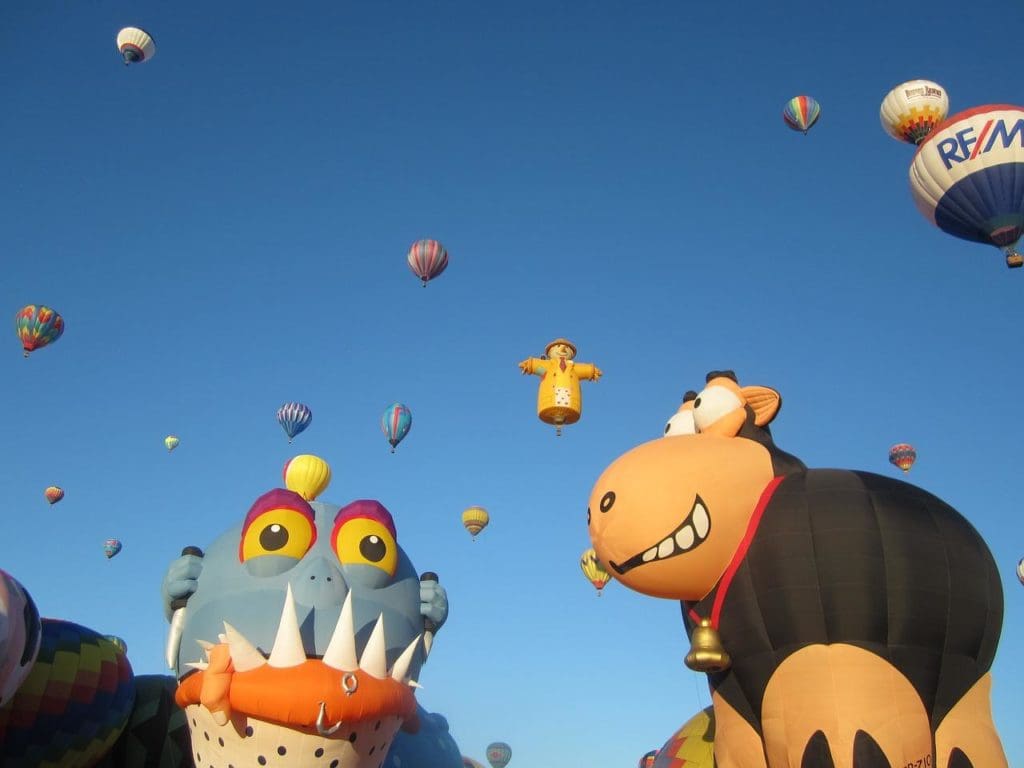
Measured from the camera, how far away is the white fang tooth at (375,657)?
771 cm

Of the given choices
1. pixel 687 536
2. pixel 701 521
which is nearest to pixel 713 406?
pixel 701 521

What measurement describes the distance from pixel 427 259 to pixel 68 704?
514 inches

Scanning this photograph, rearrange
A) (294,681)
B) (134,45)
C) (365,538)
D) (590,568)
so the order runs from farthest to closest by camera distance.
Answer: (134,45)
(590,568)
(365,538)
(294,681)

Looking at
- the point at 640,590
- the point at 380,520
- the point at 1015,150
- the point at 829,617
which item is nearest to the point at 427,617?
the point at 380,520

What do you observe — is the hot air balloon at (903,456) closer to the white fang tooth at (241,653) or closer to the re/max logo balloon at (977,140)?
the re/max logo balloon at (977,140)

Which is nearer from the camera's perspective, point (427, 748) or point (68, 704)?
point (68, 704)

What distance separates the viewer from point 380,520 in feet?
28.6

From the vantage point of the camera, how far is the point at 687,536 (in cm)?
718

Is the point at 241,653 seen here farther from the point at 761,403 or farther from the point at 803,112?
the point at 803,112

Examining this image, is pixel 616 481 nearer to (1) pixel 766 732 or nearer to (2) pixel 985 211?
(1) pixel 766 732

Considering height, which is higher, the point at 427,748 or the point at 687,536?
the point at 687,536

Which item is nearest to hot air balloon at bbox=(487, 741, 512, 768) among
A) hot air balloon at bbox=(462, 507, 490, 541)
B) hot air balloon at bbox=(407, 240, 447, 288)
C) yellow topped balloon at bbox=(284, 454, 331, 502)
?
hot air balloon at bbox=(462, 507, 490, 541)

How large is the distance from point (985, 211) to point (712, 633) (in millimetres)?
11070

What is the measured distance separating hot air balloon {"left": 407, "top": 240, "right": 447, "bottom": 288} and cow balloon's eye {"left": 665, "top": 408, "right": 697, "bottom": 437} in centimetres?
1315
